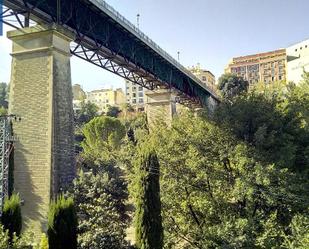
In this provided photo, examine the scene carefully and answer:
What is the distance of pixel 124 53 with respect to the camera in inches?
1113

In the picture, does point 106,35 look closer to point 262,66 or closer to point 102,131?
point 102,131

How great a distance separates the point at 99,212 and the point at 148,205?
4.14 m

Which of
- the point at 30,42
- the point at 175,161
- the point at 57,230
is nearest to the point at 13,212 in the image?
the point at 57,230

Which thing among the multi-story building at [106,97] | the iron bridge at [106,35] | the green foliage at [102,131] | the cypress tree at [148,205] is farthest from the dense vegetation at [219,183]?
the multi-story building at [106,97]

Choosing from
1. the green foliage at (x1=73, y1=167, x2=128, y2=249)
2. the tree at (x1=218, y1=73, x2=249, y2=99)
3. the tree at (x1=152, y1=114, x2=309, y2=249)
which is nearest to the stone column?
the green foliage at (x1=73, y1=167, x2=128, y2=249)

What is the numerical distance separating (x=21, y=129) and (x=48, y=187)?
344 cm

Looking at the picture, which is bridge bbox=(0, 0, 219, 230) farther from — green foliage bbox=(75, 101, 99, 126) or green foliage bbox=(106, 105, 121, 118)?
green foliage bbox=(106, 105, 121, 118)

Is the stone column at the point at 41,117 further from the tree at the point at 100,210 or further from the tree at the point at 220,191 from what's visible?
the tree at the point at 220,191

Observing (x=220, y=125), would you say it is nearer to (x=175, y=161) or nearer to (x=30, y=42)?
(x=175, y=161)

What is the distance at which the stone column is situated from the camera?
18.0m

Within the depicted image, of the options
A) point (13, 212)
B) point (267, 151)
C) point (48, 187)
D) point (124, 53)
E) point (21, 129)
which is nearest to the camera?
point (13, 212)

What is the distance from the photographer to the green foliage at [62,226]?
46.3 ft

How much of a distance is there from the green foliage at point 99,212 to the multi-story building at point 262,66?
313ft

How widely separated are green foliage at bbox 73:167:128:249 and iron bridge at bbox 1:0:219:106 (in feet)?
27.8
